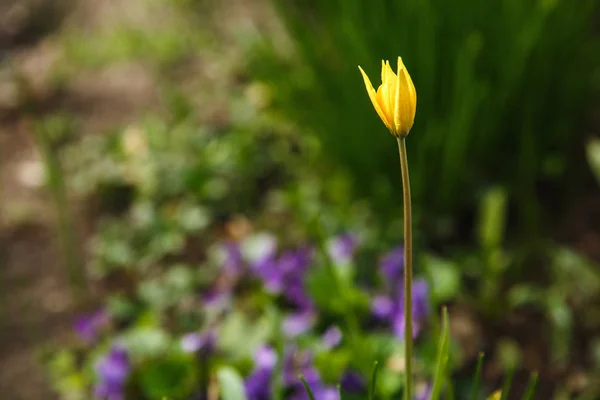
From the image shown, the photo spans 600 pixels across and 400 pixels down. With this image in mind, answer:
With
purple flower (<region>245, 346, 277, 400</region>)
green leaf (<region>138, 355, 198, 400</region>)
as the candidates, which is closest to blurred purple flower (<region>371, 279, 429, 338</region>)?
purple flower (<region>245, 346, 277, 400</region>)

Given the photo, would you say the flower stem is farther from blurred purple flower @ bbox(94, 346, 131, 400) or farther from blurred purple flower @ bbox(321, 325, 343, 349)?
blurred purple flower @ bbox(94, 346, 131, 400)

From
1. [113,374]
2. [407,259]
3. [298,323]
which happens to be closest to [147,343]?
[113,374]

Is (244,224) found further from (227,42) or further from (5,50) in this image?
(5,50)

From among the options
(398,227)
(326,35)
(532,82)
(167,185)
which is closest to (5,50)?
(167,185)

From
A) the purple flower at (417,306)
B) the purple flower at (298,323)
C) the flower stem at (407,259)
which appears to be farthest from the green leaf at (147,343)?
the flower stem at (407,259)

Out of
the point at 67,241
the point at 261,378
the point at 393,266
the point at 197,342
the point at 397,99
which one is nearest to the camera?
the point at 397,99

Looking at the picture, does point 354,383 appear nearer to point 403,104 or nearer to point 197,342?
point 197,342
